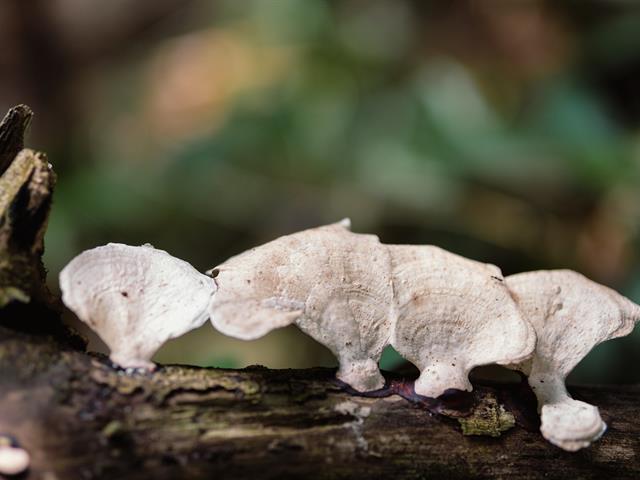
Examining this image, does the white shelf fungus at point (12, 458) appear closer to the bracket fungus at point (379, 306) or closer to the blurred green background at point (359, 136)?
the bracket fungus at point (379, 306)

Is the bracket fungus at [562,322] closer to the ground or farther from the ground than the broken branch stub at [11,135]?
closer to the ground

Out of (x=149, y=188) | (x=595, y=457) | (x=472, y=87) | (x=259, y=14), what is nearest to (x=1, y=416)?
(x=595, y=457)

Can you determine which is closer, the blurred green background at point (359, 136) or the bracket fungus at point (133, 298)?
the bracket fungus at point (133, 298)

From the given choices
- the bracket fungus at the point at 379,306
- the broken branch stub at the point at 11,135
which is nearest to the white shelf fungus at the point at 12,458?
the bracket fungus at the point at 379,306

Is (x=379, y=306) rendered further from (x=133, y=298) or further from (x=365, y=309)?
(x=133, y=298)

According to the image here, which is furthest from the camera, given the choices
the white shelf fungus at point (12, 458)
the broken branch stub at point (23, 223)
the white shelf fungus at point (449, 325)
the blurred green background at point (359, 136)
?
the blurred green background at point (359, 136)

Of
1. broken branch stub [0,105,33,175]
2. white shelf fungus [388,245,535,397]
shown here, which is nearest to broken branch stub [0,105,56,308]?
broken branch stub [0,105,33,175]

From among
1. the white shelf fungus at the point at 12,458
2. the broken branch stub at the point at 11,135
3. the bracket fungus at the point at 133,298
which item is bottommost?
the white shelf fungus at the point at 12,458

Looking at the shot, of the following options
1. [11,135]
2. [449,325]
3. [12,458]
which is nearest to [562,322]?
[449,325]
